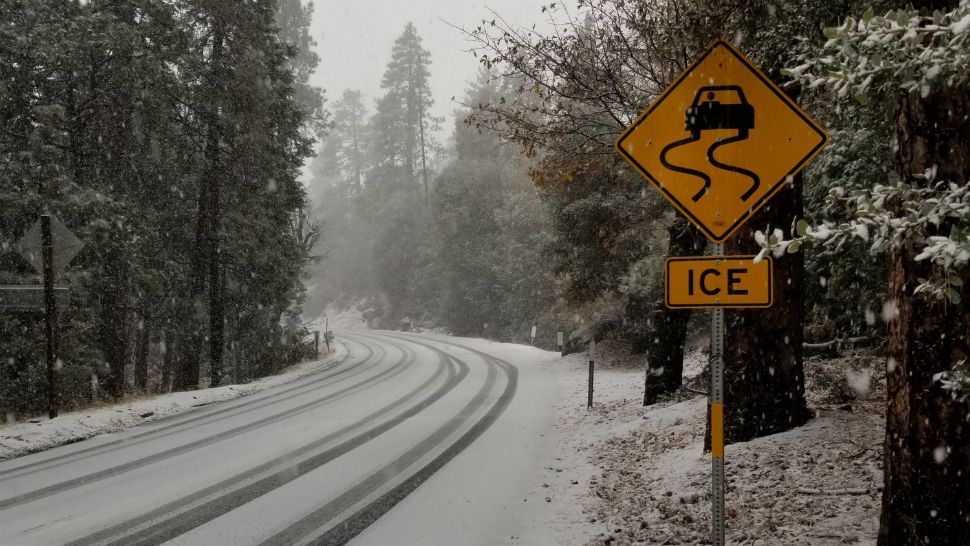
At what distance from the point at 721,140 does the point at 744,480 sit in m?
3.33

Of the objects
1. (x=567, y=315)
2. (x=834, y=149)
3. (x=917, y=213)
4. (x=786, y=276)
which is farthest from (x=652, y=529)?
(x=567, y=315)

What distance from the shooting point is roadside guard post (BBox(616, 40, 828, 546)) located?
3.76 m

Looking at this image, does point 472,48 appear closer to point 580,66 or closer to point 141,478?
point 580,66

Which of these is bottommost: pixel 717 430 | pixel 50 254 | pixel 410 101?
pixel 717 430

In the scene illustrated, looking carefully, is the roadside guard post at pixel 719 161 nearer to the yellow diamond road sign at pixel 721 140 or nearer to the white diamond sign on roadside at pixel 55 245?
the yellow diamond road sign at pixel 721 140

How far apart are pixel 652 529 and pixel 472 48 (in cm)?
679

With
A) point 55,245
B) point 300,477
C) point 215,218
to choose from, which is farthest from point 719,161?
point 215,218

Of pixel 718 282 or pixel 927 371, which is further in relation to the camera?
pixel 718 282

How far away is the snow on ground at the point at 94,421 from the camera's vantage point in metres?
9.09

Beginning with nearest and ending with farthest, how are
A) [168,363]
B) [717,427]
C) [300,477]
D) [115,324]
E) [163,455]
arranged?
[717,427] → [300,477] → [163,455] → [115,324] → [168,363]

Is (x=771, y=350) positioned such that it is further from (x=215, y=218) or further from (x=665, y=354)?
(x=215, y=218)

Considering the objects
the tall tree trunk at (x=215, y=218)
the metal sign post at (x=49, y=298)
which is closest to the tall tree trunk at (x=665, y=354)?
the metal sign post at (x=49, y=298)

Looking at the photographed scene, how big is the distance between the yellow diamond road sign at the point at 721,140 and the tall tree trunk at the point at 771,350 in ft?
8.61

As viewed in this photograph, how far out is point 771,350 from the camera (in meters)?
6.36
